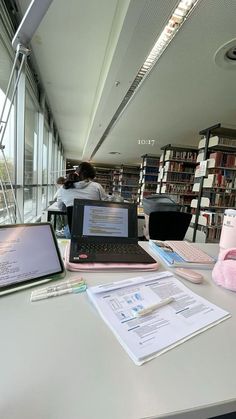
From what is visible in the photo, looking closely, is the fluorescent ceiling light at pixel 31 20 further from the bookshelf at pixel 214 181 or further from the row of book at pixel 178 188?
the row of book at pixel 178 188

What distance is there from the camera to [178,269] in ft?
2.61

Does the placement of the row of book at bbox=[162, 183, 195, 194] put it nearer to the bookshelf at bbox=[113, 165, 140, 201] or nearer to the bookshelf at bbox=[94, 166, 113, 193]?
the bookshelf at bbox=[113, 165, 140, 201]

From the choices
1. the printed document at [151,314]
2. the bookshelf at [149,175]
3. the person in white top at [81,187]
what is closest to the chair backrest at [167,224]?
the person in white top at [81,187]

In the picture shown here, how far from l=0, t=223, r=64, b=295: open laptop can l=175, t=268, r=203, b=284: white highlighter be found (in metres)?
0.40

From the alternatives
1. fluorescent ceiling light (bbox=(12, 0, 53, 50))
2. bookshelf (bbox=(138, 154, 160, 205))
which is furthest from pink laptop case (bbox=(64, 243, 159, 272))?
bookshelf (bbox=(138, 154, 160, 205))

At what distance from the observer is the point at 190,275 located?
74 cm

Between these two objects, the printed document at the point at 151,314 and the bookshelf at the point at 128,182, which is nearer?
the printed document at the point at 151,314

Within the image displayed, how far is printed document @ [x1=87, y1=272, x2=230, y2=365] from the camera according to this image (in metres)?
0.45

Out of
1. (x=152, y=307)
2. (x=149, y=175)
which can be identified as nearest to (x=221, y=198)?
(x=149, y=175)

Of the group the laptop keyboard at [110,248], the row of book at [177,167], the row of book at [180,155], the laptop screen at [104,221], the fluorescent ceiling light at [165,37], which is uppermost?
the fluorescent ceiling light at [165,37]

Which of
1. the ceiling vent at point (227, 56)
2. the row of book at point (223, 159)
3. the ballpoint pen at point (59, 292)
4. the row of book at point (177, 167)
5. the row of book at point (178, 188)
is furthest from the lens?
the row of book at point (178, 188)

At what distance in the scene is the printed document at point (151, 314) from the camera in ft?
1.47

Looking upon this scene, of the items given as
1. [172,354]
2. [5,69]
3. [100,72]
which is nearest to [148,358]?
[172,354]

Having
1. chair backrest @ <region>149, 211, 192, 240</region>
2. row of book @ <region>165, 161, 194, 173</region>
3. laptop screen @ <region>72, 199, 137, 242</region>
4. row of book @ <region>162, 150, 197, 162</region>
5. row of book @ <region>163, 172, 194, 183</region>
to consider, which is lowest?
chair backrest @ <region>149, 211, 192, 240</region>
